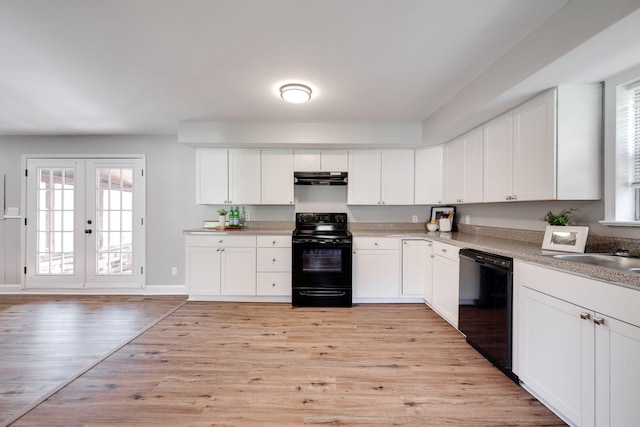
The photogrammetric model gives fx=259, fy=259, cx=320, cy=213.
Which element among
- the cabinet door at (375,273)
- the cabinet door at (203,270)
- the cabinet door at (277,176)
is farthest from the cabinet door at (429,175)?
the cabinet door at (203,270)

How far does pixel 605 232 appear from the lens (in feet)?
6.20

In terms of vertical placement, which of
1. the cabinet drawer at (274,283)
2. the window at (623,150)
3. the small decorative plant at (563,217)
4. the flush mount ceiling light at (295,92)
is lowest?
the cabinet drawer at (274,283)

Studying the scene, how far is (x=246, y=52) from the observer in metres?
1.93

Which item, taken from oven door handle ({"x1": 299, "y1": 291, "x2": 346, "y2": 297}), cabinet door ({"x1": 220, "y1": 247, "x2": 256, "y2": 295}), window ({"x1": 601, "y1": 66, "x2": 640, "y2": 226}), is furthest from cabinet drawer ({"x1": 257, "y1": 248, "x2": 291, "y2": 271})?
window ({"x1": 601, "y1": 66, "x2": 640, "y2": 226})

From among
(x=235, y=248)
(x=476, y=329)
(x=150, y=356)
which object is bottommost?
(x=150, y=356)

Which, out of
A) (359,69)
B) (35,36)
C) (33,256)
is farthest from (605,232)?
(33,256)

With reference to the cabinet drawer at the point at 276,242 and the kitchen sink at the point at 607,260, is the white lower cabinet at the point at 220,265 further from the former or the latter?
the kitchen sink at the point at 607,260

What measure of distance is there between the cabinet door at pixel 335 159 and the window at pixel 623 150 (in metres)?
2.52

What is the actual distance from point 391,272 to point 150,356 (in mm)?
2709

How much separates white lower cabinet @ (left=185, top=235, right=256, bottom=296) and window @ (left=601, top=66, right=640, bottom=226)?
11.2ft

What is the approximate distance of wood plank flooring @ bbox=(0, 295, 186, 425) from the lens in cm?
186

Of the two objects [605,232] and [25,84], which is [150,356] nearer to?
[25,84]

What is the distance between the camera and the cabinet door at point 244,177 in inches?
145

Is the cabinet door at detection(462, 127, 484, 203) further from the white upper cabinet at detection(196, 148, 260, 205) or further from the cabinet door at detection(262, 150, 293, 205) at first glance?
the white upper cabinet at detection(196, 148, 260, 205)
